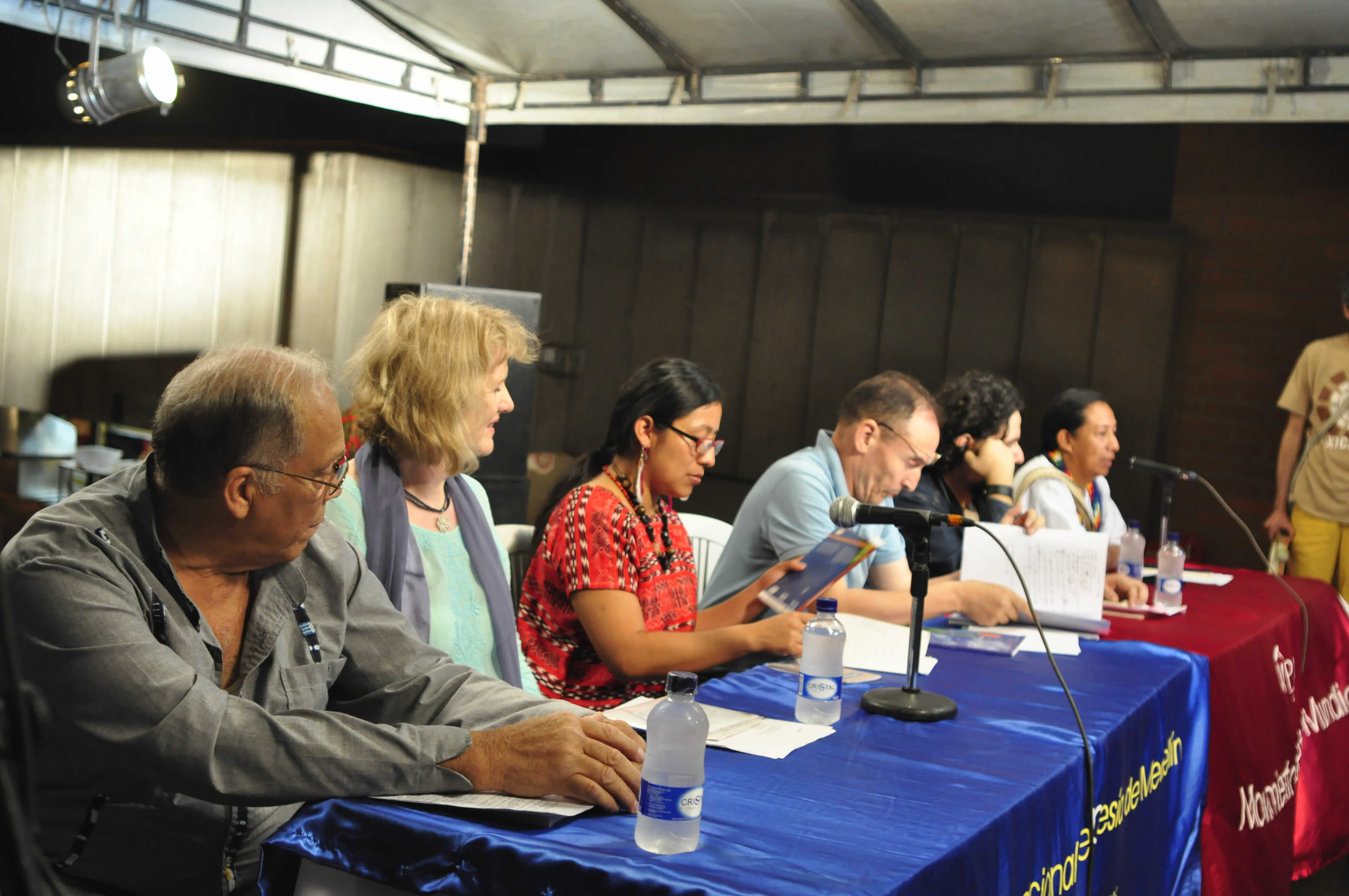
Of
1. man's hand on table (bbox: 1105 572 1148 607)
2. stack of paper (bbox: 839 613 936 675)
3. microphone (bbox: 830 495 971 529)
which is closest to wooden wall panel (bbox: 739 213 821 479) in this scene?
man's hand on table (bbox: 1105 572 1148 607)

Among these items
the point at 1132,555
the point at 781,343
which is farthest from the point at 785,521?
the point at 781,343

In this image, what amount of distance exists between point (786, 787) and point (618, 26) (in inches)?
138

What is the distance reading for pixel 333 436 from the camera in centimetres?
143

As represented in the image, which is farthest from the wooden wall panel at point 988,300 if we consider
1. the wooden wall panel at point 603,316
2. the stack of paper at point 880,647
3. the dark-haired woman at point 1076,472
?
the stack of paper at point 880,647

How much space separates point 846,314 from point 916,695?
12.9ft

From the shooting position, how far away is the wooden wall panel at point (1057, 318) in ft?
16.6

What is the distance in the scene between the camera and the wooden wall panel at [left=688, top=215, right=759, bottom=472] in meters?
5.90

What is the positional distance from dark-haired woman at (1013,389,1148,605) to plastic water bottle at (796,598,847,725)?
1807 mm

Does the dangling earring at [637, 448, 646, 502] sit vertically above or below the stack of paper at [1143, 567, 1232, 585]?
above

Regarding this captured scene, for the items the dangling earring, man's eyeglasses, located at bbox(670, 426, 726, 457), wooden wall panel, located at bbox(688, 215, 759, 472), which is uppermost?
wooden wall panel, located at bbox(688, 215, 759, 472)

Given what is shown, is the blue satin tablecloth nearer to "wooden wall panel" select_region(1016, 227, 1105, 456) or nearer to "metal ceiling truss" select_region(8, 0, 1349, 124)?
"metal ceiling truss" select_region(8, 0, 1349, 124)

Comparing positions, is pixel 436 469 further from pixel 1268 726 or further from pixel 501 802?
pixel 1268 726

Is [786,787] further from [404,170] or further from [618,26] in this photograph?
[404,170]

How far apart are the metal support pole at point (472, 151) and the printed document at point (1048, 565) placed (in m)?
2.88
